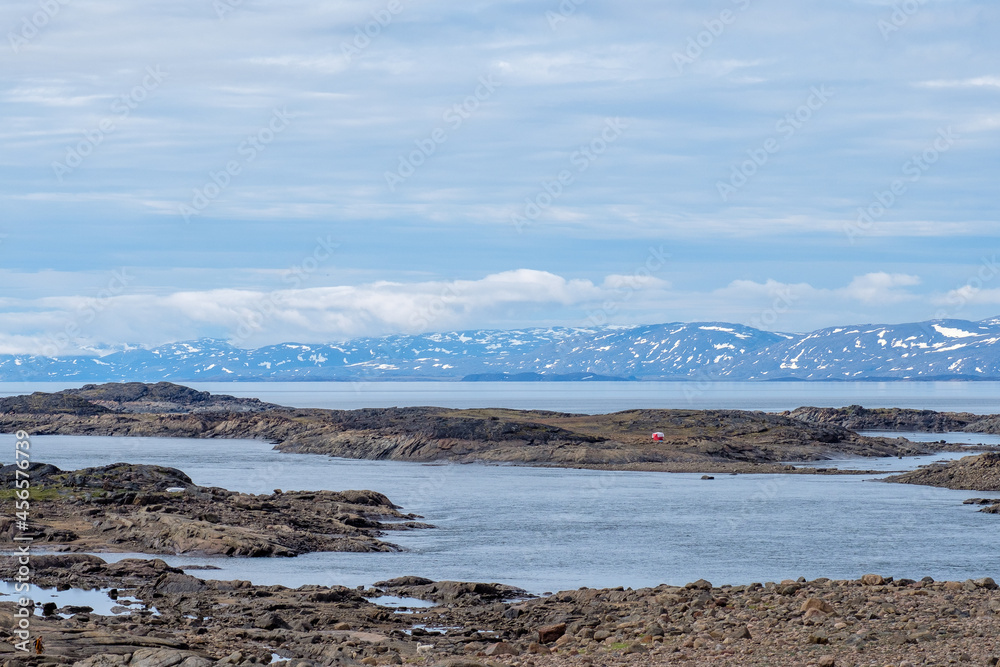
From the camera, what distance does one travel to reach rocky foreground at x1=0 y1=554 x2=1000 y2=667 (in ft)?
73.0

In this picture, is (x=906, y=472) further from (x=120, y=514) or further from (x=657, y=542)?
(x=120, y=514)

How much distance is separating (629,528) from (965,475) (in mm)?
37754

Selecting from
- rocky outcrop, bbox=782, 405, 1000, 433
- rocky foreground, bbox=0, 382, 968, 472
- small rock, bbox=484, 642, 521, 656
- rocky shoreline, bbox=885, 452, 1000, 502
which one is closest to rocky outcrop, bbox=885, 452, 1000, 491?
rocky shoreline, bbox=885, 452, 1000, 502

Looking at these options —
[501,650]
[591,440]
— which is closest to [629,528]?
[501,650]

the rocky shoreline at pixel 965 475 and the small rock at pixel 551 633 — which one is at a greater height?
the small rock at pixel 551 633

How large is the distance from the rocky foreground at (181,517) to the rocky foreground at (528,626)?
38.2 feet

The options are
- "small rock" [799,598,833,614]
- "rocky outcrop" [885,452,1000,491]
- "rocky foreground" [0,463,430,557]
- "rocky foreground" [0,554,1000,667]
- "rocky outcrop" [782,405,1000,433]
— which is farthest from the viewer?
"rocky outcrop" [782,405,1000,433]

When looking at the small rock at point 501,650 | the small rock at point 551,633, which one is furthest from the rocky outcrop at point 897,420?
the small rock at point 501,650

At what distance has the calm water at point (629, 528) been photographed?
1716 inches

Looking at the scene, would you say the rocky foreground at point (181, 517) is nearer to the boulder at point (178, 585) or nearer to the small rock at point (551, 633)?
the boulder at point (178, 585)

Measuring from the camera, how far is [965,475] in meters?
84.4

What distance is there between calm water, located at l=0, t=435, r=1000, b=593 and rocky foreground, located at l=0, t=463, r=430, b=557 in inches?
91.9

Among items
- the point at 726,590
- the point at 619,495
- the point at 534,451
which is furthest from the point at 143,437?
the point at 726,590

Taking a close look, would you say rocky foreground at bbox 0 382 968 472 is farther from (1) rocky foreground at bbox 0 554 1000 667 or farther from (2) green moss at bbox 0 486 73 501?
(1) rocky foreground at bbox 0 554 1000 667
